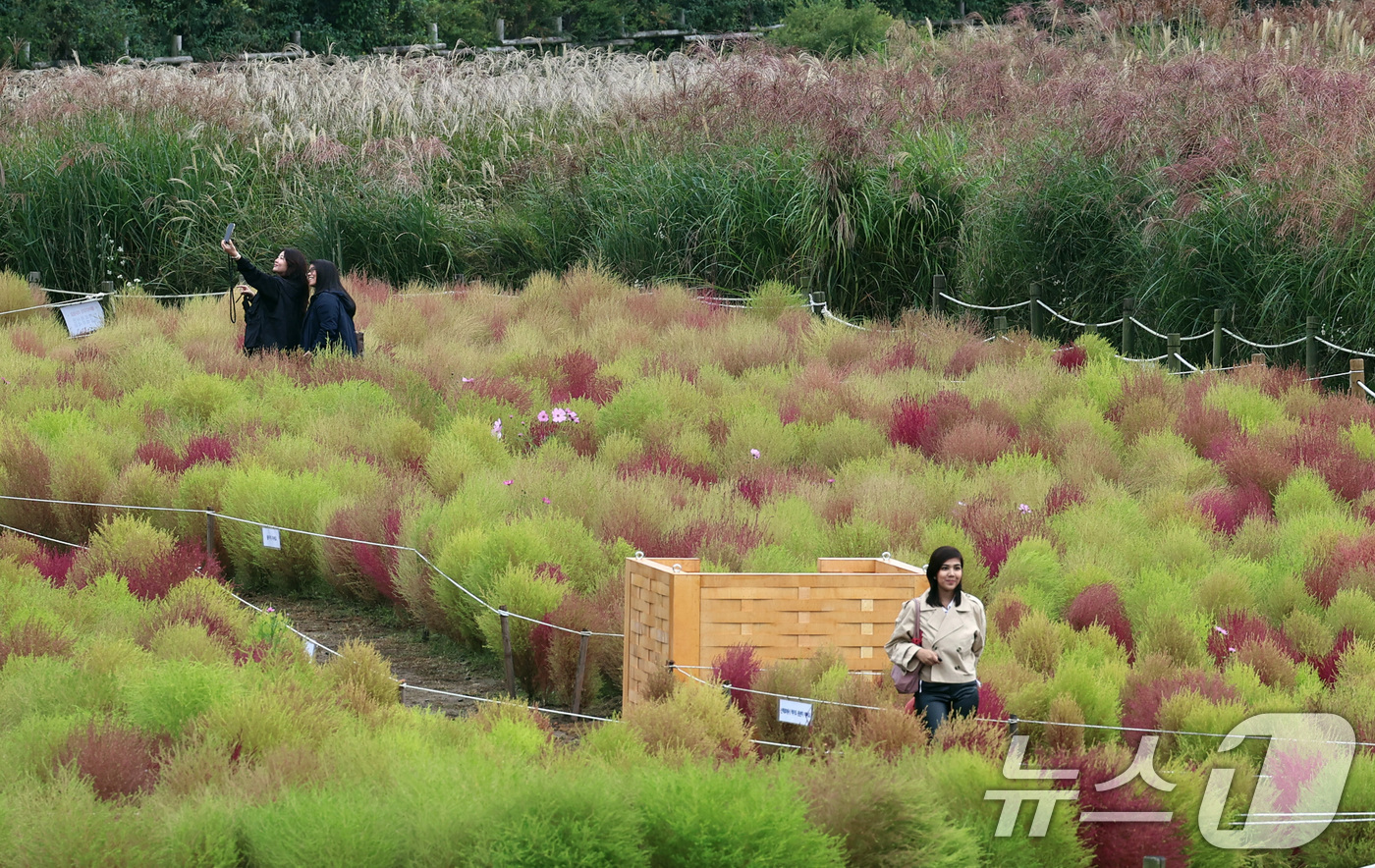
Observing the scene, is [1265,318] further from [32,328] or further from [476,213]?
[32,328]

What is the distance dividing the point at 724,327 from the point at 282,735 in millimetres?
8044

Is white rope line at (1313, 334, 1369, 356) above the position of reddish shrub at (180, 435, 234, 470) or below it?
above

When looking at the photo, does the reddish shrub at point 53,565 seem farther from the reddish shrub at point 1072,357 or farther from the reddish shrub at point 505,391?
the reddish shrub at point 1072,357

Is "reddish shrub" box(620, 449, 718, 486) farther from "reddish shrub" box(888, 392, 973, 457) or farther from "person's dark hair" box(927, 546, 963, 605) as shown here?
"person's dark hair" box(927, 546, 963, 605)

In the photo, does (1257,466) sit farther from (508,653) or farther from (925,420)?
(508,653)

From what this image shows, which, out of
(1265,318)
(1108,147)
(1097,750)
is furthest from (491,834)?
(1108,147)

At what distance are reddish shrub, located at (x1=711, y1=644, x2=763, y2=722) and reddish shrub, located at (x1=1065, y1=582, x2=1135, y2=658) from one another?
1544 millimetres

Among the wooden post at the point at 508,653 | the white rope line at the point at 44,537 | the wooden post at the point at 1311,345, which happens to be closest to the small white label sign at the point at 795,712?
the wooden post at the point at 508,653

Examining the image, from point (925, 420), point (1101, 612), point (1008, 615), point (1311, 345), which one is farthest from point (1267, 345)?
point (1008, 615)

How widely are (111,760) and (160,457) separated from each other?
428cm

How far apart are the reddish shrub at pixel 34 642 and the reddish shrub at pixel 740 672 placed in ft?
7.67

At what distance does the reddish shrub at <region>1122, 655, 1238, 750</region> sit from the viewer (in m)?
5.17

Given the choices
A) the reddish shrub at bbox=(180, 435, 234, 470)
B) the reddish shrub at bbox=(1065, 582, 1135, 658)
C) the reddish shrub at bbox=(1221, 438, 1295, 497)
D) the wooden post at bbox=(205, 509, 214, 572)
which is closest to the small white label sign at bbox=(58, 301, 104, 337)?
the reddish shrub at bbox=(180, 435, 234, 470)

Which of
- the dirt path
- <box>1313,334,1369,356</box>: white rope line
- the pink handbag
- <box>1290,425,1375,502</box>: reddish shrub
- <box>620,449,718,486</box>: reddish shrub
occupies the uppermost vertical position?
the pink handbag
